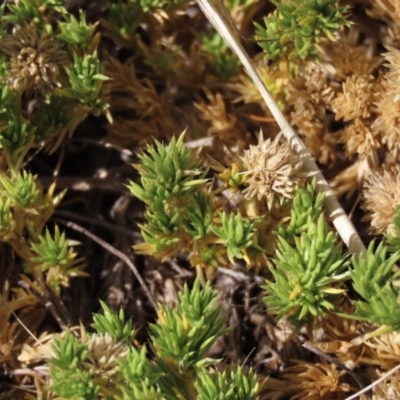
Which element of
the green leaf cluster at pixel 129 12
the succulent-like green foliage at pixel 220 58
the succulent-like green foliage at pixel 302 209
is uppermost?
the green leaf cluster at pixel 129 12

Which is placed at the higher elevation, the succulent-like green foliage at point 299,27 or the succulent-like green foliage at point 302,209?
the succulent-like green foliage at point 299,27

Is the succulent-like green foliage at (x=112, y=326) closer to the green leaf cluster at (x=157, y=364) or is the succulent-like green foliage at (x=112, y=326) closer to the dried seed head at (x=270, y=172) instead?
the green leaf cluster at (x=157, y=364)

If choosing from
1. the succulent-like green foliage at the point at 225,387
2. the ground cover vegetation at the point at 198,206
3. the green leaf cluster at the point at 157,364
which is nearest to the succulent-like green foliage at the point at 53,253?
the ground cover vegetation at the point at 198,206

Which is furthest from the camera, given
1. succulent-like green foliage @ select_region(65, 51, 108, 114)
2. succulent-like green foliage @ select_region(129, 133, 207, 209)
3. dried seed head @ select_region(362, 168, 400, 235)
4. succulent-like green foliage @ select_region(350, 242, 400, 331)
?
succulent-like green foliage @ select_region(65, 51, 108, 114)

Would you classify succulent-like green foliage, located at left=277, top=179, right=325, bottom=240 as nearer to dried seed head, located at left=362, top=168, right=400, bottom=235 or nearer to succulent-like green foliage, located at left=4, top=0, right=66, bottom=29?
dried seed head, located at left=362, top=168, right=400, bottom=235

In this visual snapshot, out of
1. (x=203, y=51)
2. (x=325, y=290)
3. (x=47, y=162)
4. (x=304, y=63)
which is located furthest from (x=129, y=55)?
(x=325, y=290)

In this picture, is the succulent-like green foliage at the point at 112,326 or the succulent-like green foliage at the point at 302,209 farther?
the succulent-like green foliage at the point at 302,209

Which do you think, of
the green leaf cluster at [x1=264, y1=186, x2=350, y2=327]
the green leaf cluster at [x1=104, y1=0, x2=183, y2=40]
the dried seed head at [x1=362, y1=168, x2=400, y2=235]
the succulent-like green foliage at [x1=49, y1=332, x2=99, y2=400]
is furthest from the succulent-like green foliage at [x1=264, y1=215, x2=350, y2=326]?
the green leaf cluster at [x1=104, y1=0, x2=183, y2=40]
